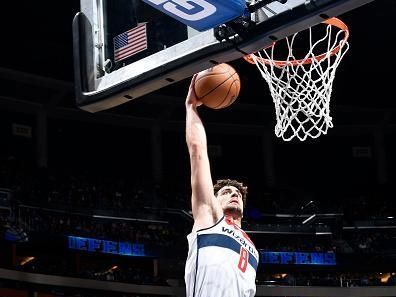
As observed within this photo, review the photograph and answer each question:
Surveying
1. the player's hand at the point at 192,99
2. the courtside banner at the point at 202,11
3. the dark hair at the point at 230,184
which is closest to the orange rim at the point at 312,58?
the courtside banner at the point at 202,11

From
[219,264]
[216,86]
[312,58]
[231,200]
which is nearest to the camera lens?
[219,264]

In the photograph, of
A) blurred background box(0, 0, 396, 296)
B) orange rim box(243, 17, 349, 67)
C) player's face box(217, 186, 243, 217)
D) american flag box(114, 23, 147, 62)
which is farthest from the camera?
blurred background box(0, 0, 396, 296)

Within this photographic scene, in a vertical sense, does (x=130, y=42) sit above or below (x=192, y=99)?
above

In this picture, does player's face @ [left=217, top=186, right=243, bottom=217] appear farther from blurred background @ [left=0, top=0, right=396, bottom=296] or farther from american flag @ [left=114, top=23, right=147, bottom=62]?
blurred background @ [left=0, top=0, right=396, bottom=296]

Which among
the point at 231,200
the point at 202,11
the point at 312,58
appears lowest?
the point at 231,200

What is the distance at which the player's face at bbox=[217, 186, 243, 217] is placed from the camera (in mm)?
3508

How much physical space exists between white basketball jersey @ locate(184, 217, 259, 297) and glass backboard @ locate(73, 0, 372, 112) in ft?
3.28

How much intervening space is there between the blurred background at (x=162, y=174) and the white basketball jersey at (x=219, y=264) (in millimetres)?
11490

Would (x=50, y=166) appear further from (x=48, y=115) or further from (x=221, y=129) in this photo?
A: (x=221, y=129)

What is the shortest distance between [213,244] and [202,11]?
1206mm

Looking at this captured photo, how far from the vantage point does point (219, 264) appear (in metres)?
3.26

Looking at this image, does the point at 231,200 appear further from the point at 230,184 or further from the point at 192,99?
the point at 192,99

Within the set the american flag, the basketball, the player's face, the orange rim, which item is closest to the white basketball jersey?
the player's face

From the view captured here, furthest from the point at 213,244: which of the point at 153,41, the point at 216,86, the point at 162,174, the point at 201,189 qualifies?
the point at 162,174
